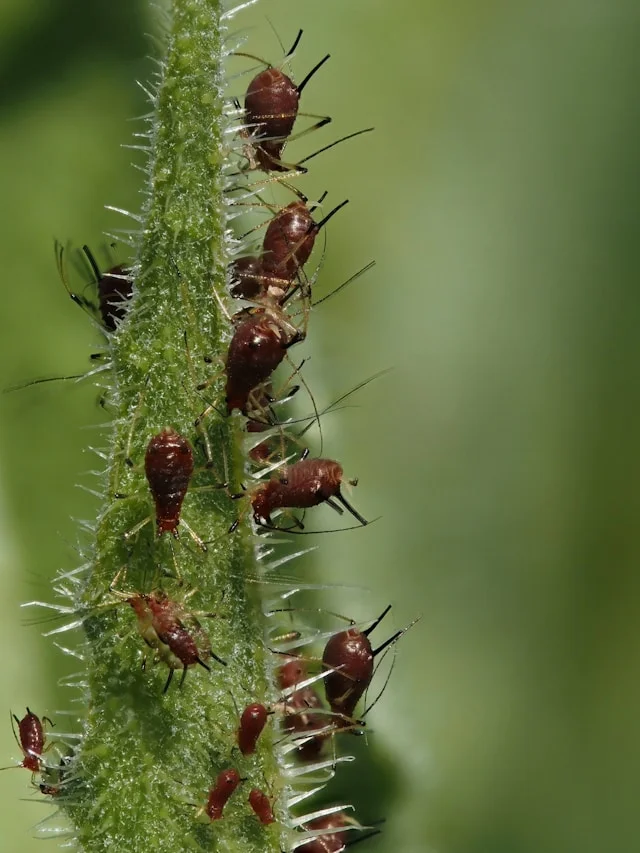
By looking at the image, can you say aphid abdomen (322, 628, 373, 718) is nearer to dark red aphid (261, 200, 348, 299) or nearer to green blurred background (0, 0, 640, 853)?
green blurred background (0, 0, 640, 853)

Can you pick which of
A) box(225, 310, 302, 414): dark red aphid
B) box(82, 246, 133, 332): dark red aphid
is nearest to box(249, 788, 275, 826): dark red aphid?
box(225, 310, 302, 414): dark red aphid

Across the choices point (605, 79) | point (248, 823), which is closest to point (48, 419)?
point (248, 823)

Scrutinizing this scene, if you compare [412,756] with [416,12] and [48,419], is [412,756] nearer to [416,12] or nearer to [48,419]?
[48,419]

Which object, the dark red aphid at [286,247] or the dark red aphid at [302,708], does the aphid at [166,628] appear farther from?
the dark red aphid at [286,247]

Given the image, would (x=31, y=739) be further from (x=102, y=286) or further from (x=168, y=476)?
(x=102, y=286)

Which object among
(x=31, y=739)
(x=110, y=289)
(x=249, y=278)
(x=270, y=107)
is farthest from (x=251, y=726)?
(x=270, y=107)

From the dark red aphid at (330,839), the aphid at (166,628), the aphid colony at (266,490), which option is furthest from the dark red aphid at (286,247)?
the dark red aphid at (330,839)
